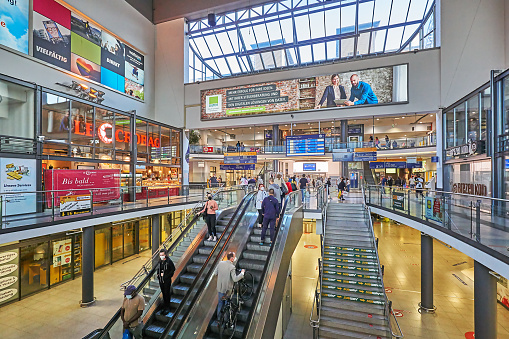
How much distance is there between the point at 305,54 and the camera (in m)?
30.4

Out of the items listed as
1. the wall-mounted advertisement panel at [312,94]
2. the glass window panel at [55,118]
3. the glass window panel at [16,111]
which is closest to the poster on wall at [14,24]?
the glass window panel at [16,111]

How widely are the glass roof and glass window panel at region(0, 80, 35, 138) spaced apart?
578 inches

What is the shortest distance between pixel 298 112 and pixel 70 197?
1363 cm

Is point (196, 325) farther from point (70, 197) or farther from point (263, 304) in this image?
point (70, 197)

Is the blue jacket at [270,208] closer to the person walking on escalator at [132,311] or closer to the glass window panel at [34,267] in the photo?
the person walking on escalator at [132,311]

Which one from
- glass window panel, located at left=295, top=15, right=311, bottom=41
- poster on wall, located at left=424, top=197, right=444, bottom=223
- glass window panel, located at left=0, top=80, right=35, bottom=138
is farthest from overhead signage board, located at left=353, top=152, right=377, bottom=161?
glass window panel, located at left=0, top=80, right=35, bottom=138

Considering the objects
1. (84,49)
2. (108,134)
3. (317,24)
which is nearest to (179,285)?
(108,134)

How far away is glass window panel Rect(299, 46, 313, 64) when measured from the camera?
29.4m

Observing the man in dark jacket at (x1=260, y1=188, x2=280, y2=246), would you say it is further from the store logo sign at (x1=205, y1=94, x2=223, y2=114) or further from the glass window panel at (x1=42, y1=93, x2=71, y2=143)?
the store logo sign at (x1=205, y1=94, x2=223, y2=114)

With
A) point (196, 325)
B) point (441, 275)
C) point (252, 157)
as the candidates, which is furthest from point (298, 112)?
point (196, 325)

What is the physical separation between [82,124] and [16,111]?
2.64 m

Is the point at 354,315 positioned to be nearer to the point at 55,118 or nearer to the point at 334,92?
the point at 334,92

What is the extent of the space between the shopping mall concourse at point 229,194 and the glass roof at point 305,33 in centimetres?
64

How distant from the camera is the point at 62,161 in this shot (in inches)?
470
